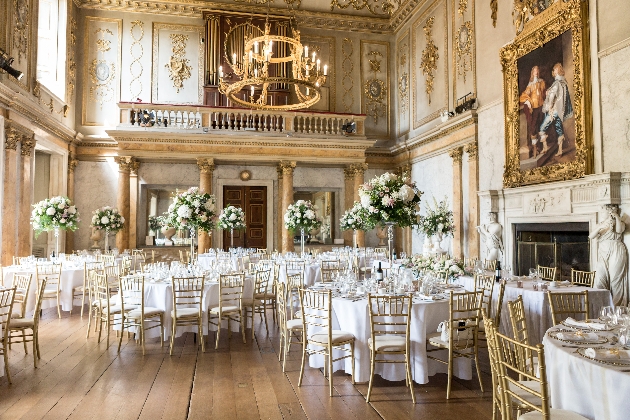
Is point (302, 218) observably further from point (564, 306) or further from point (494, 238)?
point (564, 306)

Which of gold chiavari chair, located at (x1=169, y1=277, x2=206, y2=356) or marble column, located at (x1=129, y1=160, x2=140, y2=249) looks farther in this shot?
marble column, located at (x1=129, y1=160, x2=140, y2=249)

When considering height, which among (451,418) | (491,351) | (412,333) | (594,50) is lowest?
(451,418)

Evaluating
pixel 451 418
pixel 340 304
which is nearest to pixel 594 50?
pixel 340 304

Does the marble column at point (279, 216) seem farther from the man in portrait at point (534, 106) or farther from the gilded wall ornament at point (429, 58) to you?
the man in portrait at point (534, 106)

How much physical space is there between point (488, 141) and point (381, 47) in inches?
288

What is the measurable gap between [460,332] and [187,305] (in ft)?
12.0

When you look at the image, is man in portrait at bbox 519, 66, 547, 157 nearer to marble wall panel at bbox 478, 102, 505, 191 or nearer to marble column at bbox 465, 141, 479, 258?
marble wall panel at bbox 478, 102, 505, 191

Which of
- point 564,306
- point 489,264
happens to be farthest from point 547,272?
point 564,306

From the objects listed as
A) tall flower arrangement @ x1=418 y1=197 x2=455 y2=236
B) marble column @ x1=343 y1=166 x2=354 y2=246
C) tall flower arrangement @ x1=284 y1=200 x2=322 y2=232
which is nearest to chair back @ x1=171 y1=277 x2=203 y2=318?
tall flower arrangement @ x1=284 y1=200 x2=322 y2=232

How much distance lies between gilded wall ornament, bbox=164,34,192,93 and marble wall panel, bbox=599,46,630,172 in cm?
1195

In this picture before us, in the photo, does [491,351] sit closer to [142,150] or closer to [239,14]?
[142,150]

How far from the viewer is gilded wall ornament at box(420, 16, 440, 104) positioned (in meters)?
13.2

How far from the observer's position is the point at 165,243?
14219mm

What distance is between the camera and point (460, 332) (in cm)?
470
